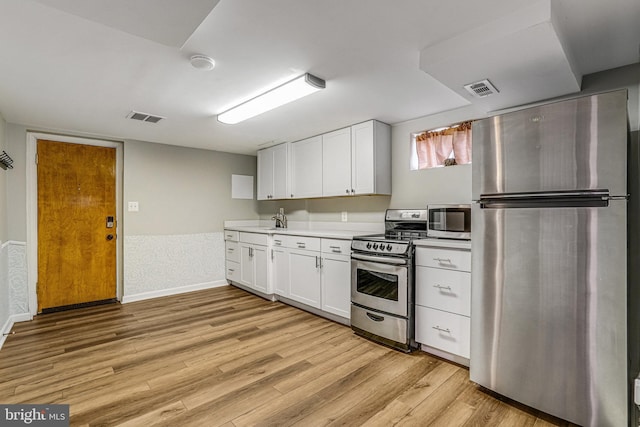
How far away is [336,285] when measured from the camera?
3332mm

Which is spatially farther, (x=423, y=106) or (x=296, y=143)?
(x=296, y=143)

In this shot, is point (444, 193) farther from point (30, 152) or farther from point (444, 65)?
point (30, 152)

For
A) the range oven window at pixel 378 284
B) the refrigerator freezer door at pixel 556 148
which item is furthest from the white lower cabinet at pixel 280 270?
the refrigerator freezer door at pixel 556 148

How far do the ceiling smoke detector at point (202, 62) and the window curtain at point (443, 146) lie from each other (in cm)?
222

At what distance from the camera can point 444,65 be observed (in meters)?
1.92

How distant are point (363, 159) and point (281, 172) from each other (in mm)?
1538

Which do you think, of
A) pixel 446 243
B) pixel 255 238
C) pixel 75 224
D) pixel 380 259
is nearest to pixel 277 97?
pixel 380 259

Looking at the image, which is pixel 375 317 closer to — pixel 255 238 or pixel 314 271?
pixel 314 271

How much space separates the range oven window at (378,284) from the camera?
8.96 ft

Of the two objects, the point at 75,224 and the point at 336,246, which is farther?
the point at 75,224

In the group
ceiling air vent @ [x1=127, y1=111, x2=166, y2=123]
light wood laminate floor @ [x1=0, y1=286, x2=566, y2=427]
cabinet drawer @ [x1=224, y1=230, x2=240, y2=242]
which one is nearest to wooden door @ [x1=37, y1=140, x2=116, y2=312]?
light wood laminate floor @ [x1=0, y1=286, x2=566, y2=427]

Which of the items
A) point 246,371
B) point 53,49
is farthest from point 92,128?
point 246,371

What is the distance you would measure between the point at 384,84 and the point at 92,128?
3365 millimetres

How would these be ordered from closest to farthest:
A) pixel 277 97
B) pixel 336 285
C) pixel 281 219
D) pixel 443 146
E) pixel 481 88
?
pixel 481 88 < pixel 277 97 < pixel 443 146 < pixel 336 285 < pixel 281 219
